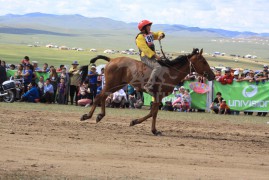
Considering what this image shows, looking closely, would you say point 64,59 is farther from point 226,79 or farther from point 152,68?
point 152,68

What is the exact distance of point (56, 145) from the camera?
38.4 ft

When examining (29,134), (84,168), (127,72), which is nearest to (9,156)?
(84,168)

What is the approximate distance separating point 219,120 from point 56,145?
29.7 feet

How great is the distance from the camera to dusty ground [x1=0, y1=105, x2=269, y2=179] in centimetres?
941

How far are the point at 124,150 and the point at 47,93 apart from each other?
13175 mm

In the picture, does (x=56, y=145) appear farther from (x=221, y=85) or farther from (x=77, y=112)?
(x=221, y=85)

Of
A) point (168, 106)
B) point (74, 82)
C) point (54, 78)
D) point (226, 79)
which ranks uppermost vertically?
point (226, 79)

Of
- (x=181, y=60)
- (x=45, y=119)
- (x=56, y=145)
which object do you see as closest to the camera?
(x=56, y=145)

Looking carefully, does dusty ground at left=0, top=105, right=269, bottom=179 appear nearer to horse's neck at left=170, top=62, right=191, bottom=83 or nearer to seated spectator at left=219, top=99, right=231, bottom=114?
horse's neck at left=170, top=62, right=191, bottom=83

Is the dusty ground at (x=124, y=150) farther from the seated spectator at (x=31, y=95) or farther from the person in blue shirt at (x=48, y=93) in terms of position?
the seated spectator at (x=31, y=95)

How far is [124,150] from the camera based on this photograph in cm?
1162

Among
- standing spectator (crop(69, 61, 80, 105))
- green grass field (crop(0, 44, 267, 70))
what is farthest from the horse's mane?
green grass field (crop(0, 44, 267, 70))

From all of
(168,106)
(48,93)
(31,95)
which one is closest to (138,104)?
(168,106)

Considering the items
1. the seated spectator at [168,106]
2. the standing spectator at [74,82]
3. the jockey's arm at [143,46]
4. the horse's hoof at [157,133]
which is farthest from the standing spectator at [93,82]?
the horse's hoof at [157,133]
